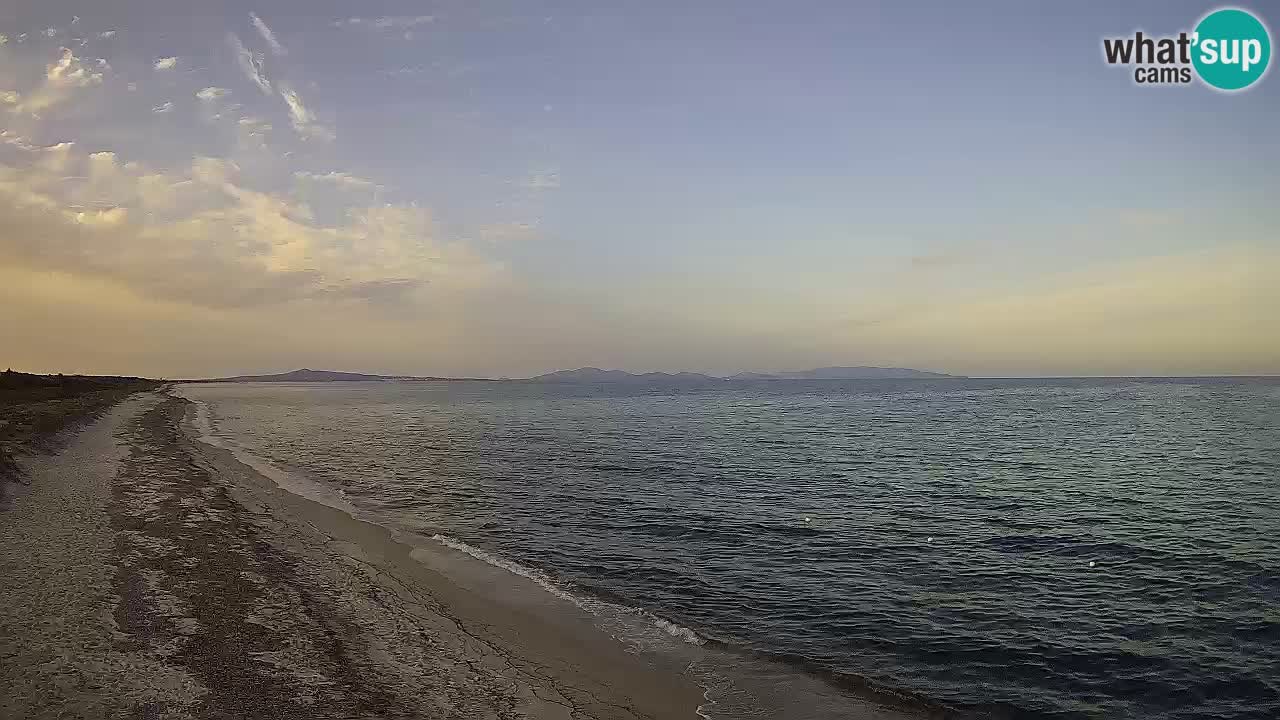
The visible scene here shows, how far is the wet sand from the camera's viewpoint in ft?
32.7

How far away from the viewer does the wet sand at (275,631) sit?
9969 millimetres

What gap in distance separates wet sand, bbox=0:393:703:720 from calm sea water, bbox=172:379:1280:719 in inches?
115

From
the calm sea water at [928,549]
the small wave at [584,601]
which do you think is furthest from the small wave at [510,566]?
the calm sea water at [928,549]

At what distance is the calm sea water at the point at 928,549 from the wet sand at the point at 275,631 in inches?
115

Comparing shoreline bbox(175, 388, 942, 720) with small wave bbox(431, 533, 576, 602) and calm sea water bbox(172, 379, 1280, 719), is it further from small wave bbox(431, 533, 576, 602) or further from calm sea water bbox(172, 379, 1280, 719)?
calm sea water bbox(172, 379, 1280, 719)

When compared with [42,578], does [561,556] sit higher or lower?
lower

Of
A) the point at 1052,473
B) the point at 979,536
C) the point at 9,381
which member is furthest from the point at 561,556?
the point at 9,381

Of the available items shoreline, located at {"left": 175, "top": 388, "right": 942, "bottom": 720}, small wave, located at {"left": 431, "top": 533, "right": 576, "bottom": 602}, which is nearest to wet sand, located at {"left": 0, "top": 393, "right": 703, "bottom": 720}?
shoreline, located at {"left": 175, "top": 388, "right": 942, "bottom": 720}

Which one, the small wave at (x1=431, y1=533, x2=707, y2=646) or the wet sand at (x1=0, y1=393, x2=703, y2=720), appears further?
the small wave at (x1=431, y1=533, x2=707, y2=646)

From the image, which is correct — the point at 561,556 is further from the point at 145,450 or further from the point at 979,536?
the point at 145,450

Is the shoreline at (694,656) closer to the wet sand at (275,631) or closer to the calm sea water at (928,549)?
the wet sand at (275,631)

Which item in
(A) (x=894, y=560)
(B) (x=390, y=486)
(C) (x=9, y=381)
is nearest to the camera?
(A) (x=894, y=560)

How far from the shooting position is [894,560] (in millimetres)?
20875

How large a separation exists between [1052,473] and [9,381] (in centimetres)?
12244
